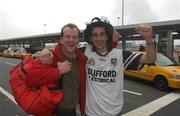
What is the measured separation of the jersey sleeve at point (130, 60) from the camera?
3.41 m

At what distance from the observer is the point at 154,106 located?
8977 millimetres

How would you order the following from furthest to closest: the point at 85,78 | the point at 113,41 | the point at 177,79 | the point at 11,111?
1. the point at 177,79
2. the point at 11,111
3. the point at 113,41
4. the point at 85,78

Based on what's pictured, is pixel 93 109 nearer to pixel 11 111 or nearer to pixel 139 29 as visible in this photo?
pixel 139 29

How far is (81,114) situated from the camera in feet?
10.6

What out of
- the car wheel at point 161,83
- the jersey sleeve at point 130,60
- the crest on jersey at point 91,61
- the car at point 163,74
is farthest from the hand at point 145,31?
the car wheel at point 161,83

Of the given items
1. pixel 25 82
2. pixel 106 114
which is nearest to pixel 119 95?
pixel 106 114

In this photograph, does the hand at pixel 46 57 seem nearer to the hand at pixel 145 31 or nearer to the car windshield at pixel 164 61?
the hand at pixel 145 31

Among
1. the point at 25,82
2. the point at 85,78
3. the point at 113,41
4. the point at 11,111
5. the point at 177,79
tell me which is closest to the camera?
the point at 25,82

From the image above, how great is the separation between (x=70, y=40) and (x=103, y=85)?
543 mm

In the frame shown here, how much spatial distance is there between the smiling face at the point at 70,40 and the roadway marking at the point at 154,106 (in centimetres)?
507

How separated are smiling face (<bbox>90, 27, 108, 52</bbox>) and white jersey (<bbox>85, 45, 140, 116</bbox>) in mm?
85

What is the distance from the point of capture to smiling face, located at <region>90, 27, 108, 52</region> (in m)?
3.22

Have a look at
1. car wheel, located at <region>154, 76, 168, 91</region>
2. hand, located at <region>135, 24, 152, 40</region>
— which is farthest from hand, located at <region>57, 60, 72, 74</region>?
car wheel, located at <region>154, 76, 168, 91</region>

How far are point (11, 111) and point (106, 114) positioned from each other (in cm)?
535
